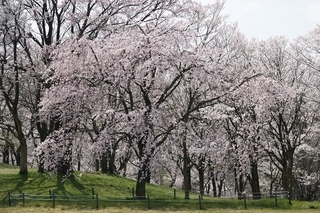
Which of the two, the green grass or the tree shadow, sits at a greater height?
the tree shadow

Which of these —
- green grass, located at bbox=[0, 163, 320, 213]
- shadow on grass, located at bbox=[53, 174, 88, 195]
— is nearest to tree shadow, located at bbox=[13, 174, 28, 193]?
green grass, located at bbox=[0, 163, 320, 213]

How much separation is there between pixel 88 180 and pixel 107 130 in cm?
1139

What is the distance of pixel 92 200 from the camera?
78.5ft

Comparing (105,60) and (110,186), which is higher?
(105,60)

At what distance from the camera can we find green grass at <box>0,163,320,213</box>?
22703 millimetres

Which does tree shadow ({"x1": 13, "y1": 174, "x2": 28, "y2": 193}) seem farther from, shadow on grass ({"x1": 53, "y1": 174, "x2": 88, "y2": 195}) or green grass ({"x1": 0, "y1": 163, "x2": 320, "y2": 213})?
shadow on grass ({"x1": 53, "y1": 174, "x2": 88, "y2": 195})

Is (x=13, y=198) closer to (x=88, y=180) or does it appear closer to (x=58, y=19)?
(x=88, y=180)

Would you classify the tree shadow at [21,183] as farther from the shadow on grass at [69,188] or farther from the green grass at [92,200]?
the shadow on grass at [69,188]

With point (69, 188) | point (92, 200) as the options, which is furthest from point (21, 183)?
point (92, 200)

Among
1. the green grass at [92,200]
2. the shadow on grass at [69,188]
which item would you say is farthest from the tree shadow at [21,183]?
the shadow on grass at [69,188]

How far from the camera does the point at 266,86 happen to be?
23078mm

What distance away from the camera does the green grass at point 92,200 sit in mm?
22703

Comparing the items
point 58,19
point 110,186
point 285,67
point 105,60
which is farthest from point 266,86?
point 58,19

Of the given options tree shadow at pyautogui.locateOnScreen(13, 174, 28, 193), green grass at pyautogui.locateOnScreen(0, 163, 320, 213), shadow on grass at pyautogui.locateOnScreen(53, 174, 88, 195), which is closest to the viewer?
green grass at pyautogui.locateOnScreen(0, 163, 320, 213)
